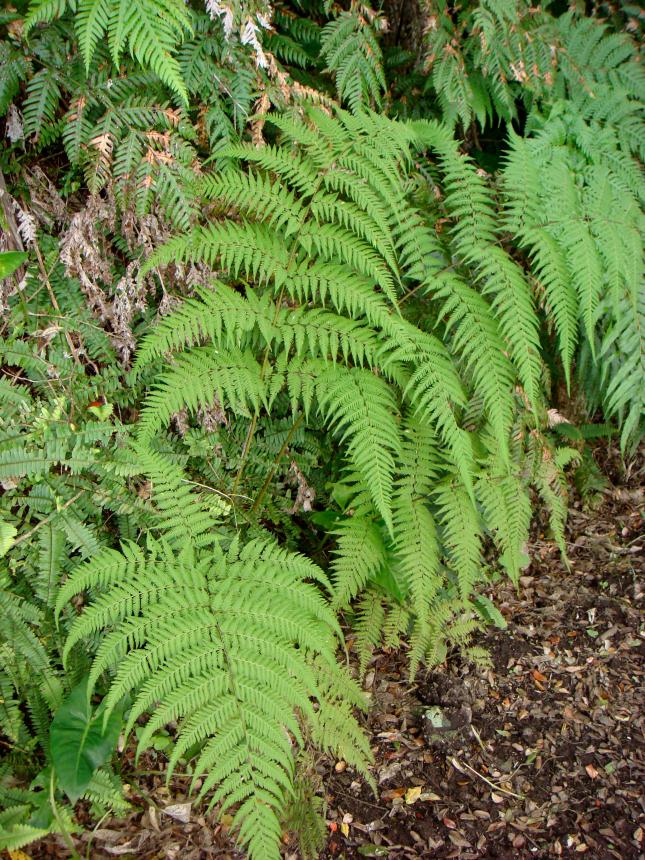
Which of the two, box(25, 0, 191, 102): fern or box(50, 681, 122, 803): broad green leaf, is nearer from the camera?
Answer: box(50, 681, 122, 803): broad green leaf

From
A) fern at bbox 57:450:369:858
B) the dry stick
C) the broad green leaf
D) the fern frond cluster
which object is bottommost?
the dry stick

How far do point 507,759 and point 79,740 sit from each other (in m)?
1.66

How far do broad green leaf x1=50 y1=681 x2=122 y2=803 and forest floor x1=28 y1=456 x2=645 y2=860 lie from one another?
0.33 m

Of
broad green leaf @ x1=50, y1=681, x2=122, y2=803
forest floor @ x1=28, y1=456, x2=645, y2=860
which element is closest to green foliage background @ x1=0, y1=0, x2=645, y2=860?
broad green leaf @ x1=50, y1=681, x2=122, y2=803

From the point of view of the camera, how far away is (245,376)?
2.68 m

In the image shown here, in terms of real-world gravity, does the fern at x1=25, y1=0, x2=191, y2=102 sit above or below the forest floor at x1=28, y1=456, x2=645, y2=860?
above

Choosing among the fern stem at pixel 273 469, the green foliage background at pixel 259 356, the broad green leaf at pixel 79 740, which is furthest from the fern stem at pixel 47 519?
the fern stem at pixel 273 469

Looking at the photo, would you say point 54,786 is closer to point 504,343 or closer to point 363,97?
point 504,343

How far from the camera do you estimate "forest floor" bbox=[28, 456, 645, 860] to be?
2467 mm

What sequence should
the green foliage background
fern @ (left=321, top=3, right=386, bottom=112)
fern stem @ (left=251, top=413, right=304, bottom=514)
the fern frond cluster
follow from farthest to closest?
1. fern @ (left=321, top=3, right=386, bottom=112)
2. fern stem @ (left=251, top=413, right=304, bottom=514)
3. the fern frond cluster
4. the green foliage background

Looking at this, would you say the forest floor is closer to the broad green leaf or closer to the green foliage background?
the green foliage background

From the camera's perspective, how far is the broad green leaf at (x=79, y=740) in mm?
2102

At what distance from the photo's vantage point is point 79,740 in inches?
87.1

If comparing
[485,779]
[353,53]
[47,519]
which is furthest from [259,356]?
[485,779]
